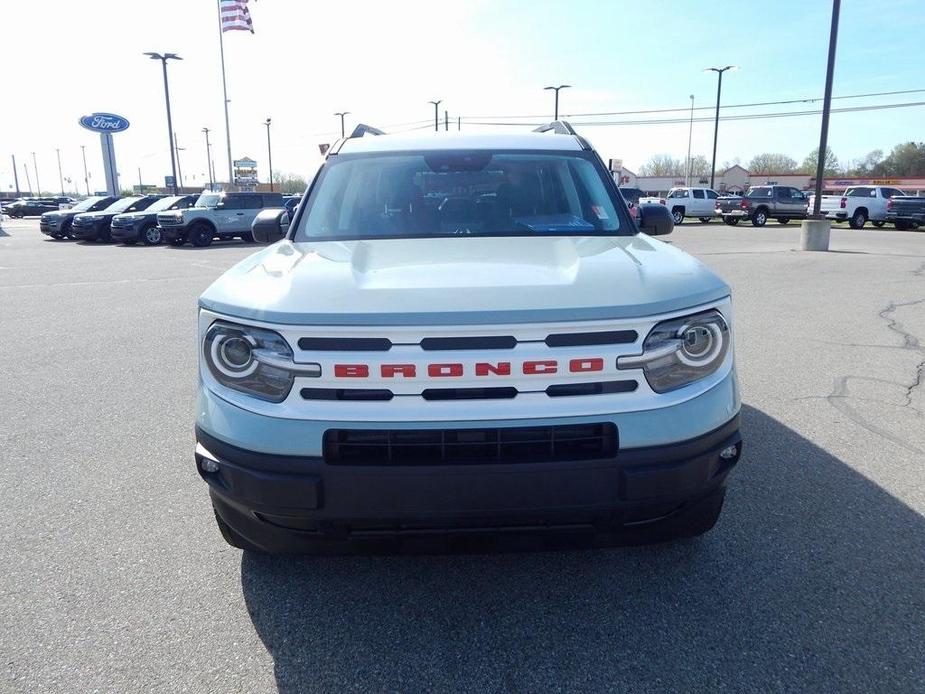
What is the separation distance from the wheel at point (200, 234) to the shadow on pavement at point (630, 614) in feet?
70.3

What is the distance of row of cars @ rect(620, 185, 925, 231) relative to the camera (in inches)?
1143

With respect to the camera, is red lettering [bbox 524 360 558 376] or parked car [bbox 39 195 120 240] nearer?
red lettering [bbox 524 360 558 376]

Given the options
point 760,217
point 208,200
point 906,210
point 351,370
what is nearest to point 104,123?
point 208,200

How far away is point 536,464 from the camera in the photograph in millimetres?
2156

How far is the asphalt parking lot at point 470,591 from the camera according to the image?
2.32 metres

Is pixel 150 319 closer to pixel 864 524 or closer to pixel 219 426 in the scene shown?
pixel 219 426

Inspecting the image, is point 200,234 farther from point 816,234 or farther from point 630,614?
point 630,614

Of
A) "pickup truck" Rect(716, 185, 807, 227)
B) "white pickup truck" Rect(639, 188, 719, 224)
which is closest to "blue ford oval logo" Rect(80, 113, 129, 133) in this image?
"white pickup truck" Rect(639, 188, 719, 224)

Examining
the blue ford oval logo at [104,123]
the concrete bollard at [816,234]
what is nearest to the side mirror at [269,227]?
the concrete bollard at [816,234]

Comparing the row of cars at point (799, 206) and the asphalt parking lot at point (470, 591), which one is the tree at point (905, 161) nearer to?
the row of cars at point (799, 206)

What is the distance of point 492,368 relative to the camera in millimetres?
2178

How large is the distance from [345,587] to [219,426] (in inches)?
36.9

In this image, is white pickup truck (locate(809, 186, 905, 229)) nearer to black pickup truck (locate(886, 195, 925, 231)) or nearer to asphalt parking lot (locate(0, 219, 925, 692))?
black pickup truck (locate(886, 195, 925, 231))

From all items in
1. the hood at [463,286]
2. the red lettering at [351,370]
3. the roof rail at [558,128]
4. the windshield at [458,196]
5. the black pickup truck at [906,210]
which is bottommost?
the black pickup truck at [906,210]
